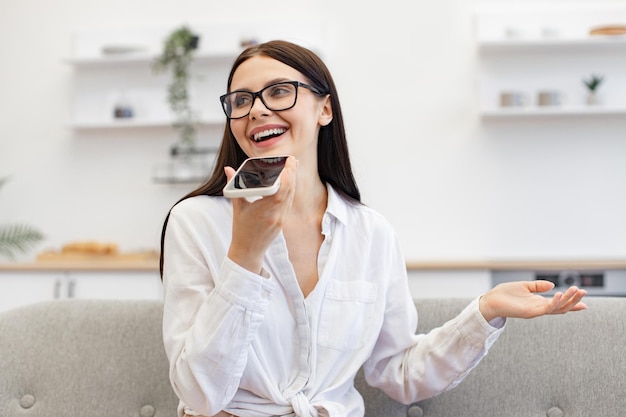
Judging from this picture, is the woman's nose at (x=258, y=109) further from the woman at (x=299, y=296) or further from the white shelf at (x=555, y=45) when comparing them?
the white shelf at (x=555, y=45)

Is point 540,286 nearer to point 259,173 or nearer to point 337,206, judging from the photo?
point 337,206

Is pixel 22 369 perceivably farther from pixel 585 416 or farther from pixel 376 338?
pixel 585 416

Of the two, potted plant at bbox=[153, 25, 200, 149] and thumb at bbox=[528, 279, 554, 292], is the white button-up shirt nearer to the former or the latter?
thumb at bbox=[528, 279, 554, 292]

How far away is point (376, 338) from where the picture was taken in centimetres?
150

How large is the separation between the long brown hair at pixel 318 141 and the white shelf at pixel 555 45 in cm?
270

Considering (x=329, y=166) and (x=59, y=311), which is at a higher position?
(x=329, y=166)

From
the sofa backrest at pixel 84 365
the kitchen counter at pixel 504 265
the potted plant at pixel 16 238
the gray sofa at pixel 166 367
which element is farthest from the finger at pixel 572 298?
the potted plant at pixel 16 238

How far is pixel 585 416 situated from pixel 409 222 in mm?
2743

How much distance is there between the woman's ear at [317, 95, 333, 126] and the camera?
1561mm

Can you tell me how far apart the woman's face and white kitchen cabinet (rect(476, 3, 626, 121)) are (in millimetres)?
2818

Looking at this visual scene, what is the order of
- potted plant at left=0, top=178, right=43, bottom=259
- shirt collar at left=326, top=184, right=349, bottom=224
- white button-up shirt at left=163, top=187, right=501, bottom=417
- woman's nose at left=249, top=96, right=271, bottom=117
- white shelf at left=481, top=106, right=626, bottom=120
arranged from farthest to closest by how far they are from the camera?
potted plant at left=0, top=178, right=43, bottom=259, white shelf at left=481, top=106, right=626, bottom=120, shirt collar at left=326, top=184, right=349, bottom=224, woman's nose at left=249, top=96, right=271, bottom=117, white button-up shirt at left=163, top=187, right=501, bottom=417

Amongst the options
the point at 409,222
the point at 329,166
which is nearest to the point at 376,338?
the point at 329,166

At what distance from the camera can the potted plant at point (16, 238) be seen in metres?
4.37

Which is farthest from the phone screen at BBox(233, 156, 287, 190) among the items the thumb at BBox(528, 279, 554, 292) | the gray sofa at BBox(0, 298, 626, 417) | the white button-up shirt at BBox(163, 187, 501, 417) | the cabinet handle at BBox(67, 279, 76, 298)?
the cabinet handle at BBox(67, 279, 76, 298)
